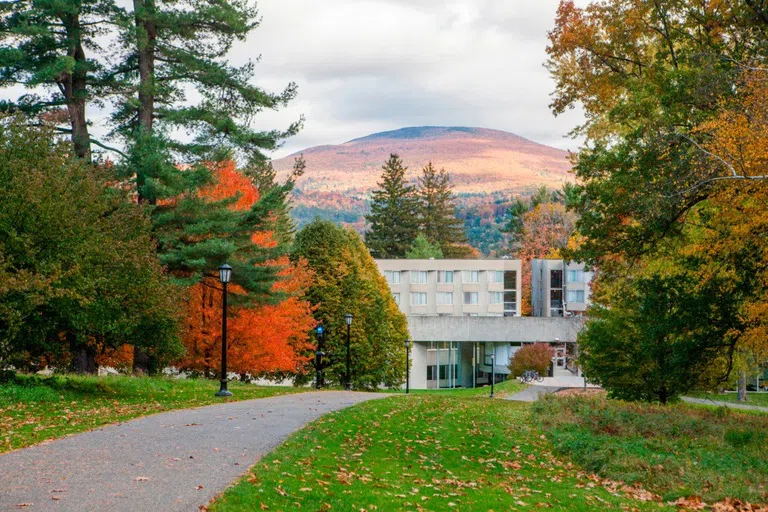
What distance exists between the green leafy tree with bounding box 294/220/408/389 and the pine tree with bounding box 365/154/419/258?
2247 inches

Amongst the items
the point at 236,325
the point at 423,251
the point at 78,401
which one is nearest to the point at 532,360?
the point at 236,325

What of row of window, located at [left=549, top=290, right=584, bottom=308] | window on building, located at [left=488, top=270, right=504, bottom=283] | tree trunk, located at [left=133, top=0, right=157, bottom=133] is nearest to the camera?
tree trunk, located at [left=133, top=0, right=157, bottom=133]

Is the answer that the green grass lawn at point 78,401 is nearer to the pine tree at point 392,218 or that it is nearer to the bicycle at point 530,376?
the bicycle at point 530,376

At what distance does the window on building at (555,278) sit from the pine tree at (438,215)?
24.1 meters

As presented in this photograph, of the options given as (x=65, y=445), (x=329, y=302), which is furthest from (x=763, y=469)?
(x=329, y=302)

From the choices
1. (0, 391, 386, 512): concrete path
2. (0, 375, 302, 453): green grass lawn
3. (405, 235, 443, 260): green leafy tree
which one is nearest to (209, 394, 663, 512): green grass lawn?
(0, 391, 386, 512): concrete path

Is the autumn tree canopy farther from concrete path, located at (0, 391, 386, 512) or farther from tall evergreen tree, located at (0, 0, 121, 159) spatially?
tall evergreen tree, located at (0, 0, 121, 159)

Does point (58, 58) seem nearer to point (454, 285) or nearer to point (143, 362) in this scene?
point (143, 362)

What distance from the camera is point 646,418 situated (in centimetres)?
1877

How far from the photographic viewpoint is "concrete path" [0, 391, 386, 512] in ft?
26.4

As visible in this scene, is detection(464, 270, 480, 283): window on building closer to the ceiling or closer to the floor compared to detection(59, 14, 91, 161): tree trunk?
closer to the floor

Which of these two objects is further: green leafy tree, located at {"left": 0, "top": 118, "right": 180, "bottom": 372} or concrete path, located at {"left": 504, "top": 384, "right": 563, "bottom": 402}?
concrete path, located at {"left": 504, "top": 384, "right": 563, "bottom": 402}

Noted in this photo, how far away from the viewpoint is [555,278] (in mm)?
85562

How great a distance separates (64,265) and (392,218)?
8834cm
